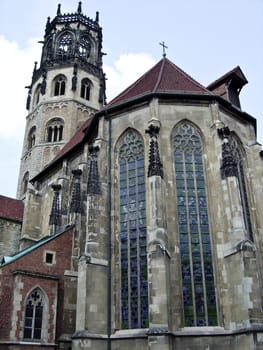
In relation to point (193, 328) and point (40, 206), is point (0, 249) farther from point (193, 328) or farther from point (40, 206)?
point (193, 328)

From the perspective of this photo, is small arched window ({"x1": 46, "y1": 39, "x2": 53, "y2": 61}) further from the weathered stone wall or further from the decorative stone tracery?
the decorative stone tracery

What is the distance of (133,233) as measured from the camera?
15586 millimetres

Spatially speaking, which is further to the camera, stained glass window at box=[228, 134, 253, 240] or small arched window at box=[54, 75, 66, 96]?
small arched window at box=[54, 75, 66, 96]

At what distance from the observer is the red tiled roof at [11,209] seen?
2616 centimetres

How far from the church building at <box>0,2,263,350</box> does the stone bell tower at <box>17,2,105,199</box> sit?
11.6 meters

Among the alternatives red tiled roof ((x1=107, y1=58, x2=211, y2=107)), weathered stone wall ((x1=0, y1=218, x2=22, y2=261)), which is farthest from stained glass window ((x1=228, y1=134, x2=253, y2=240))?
weathered stone wall ((x1=0, y1=218, x2=22, y2=261))

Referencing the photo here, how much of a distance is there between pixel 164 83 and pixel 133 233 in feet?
24.2

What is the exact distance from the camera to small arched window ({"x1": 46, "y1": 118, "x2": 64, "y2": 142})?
1255 inches

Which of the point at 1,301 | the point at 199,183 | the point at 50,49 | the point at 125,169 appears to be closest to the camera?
the point at 1,301

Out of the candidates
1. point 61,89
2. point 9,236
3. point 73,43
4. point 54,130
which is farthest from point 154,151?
point 73,43

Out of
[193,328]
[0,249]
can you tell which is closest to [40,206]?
[0,249]

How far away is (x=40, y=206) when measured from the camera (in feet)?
82.1

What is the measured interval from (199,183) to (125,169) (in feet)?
10.5

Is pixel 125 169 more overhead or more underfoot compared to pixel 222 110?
more underfoot
